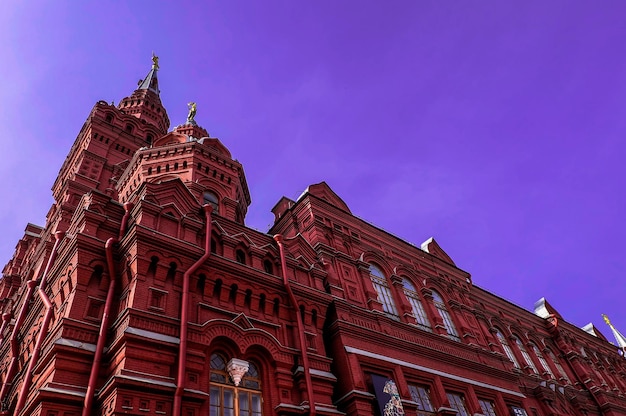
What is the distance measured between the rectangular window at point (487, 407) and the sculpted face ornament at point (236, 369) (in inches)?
413

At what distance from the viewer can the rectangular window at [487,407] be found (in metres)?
18.0

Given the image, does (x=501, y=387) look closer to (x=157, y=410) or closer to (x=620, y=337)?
(x=157, y=410)

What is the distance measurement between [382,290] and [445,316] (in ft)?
13.2

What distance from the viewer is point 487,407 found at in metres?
18.3

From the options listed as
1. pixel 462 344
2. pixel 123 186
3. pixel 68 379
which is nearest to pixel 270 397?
pixel 68 379

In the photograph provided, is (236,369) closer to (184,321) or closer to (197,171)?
(184,321)

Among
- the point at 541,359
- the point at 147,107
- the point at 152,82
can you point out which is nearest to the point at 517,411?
the point at 541,359

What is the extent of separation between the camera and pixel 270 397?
12.3 m

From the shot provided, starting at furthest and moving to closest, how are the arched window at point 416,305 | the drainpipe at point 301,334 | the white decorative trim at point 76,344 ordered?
the arched window at point 416,305 < the drainpipe at point 301,334 < the white decorative trim at point 76,344

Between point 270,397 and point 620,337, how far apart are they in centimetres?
6287

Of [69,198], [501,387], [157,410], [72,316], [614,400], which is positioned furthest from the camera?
[614,400]

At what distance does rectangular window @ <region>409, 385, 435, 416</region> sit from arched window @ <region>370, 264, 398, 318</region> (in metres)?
3.26

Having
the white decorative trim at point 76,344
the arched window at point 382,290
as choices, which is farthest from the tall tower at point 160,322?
the arched window at point 382,290

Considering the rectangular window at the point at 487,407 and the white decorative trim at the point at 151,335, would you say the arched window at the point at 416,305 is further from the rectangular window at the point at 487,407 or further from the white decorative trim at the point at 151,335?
the white decorative trim at the point at 151,335
